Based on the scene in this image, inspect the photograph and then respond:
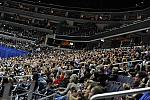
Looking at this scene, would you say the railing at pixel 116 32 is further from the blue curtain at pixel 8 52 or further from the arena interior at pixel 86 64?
the blue curtain at pixel 8 52

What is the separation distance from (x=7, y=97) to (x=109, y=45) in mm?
33523

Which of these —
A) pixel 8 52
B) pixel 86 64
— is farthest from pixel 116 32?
pixel 86 64

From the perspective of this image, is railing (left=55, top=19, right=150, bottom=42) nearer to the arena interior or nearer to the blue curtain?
the arena interior

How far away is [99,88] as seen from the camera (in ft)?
20.5

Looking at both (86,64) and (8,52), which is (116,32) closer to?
(8,52)

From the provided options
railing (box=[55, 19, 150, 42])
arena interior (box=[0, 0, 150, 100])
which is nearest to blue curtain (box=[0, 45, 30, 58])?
arena interior (box=[0, 0, 150, 100])

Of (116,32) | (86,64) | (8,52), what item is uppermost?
(116,32)

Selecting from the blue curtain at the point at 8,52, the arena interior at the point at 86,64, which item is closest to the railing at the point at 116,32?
the arena interior at the point at 86,64

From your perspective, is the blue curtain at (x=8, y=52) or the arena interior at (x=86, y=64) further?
the blue curtain at (x=8, y=52)

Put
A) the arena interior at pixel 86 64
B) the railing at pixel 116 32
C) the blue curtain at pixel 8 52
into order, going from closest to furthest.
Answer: the arena interior at pixel 86 64, the railing at pixel 116 32, the blue curtain at pixel 8 52

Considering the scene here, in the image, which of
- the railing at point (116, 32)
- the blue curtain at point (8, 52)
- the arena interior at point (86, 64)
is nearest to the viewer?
the arena interior at point (86, 64)

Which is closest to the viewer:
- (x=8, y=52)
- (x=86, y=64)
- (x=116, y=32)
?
(x=86, y=64)

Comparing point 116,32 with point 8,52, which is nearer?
point 8,52

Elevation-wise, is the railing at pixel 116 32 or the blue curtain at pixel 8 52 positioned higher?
the railing at pixel 116 32
